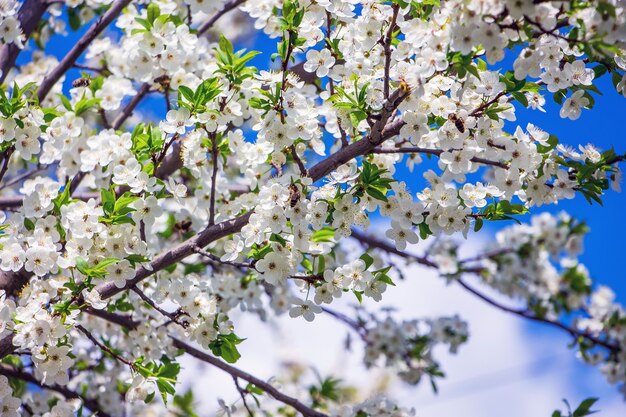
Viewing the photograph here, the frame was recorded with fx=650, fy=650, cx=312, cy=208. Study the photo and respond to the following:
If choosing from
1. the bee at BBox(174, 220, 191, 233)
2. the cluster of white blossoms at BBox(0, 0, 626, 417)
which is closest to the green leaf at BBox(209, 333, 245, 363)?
the cluster of white blossoms at BBox(0, 0, 626, 417)

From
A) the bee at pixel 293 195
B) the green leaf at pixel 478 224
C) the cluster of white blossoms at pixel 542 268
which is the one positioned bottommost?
the bee at pixel 293 195

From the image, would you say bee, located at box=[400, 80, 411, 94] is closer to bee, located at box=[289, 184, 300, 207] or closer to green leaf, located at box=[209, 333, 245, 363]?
bee, located at box=[289, 184, 300, 207]

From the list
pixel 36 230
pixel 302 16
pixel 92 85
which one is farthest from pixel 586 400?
pixel 92 85

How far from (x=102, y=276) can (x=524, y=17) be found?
7.31 ft

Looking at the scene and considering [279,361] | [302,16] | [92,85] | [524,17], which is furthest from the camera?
[279,361]

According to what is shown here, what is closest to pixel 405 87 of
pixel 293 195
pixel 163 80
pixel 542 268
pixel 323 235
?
pixel 293 195

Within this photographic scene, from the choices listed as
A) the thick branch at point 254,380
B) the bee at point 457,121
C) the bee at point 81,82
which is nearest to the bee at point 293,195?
the bee at point 457,121

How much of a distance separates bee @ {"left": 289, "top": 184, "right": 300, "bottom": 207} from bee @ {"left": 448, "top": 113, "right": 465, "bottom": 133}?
0.79 meters

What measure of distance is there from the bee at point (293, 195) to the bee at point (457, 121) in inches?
30.9

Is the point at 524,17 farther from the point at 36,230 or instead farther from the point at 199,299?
the point at 36,230

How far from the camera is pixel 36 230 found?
331cm

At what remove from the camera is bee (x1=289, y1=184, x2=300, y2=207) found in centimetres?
304

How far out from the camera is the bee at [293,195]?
3.04 metres

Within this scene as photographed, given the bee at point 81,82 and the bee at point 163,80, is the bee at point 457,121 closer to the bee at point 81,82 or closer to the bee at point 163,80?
the bee at point 163,80
